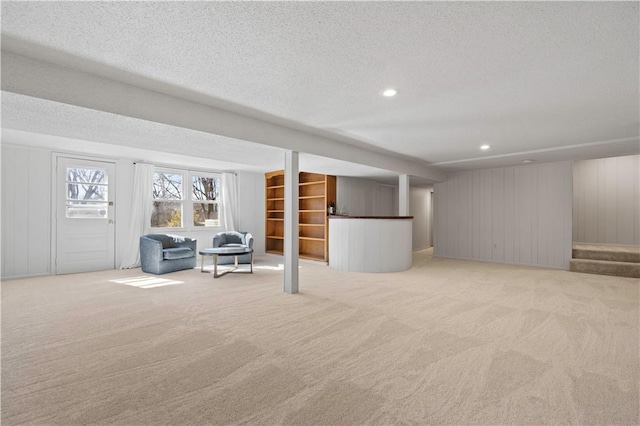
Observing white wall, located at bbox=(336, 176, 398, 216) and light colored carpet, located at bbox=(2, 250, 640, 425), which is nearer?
light colored carpet, located at bbox=(2, 250, 640, 425)

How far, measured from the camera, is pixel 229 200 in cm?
844

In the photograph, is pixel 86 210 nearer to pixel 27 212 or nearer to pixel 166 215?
pixel 27 212

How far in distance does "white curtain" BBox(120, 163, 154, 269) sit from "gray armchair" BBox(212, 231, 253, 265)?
1605 millimetres

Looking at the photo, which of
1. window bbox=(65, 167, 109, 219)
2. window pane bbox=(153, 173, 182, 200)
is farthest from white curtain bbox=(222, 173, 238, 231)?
window bbox=(65, 167, 109, 219)

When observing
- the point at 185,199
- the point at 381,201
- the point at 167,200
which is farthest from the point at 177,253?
the point at 381,201

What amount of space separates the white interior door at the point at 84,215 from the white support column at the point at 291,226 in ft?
14.6

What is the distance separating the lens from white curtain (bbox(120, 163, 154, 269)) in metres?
6.82

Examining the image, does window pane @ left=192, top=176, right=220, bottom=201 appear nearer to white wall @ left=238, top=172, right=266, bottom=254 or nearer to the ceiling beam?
white wall @ left=238, top=172, right=266, bottom=254

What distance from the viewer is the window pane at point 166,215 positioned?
747cm

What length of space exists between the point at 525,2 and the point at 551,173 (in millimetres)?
7047

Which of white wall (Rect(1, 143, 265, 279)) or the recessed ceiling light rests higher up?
the recessed ceiling light

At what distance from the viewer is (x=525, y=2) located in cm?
185

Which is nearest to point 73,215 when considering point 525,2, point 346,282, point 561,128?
point 346,282

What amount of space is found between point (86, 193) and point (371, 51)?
22.1 feet
